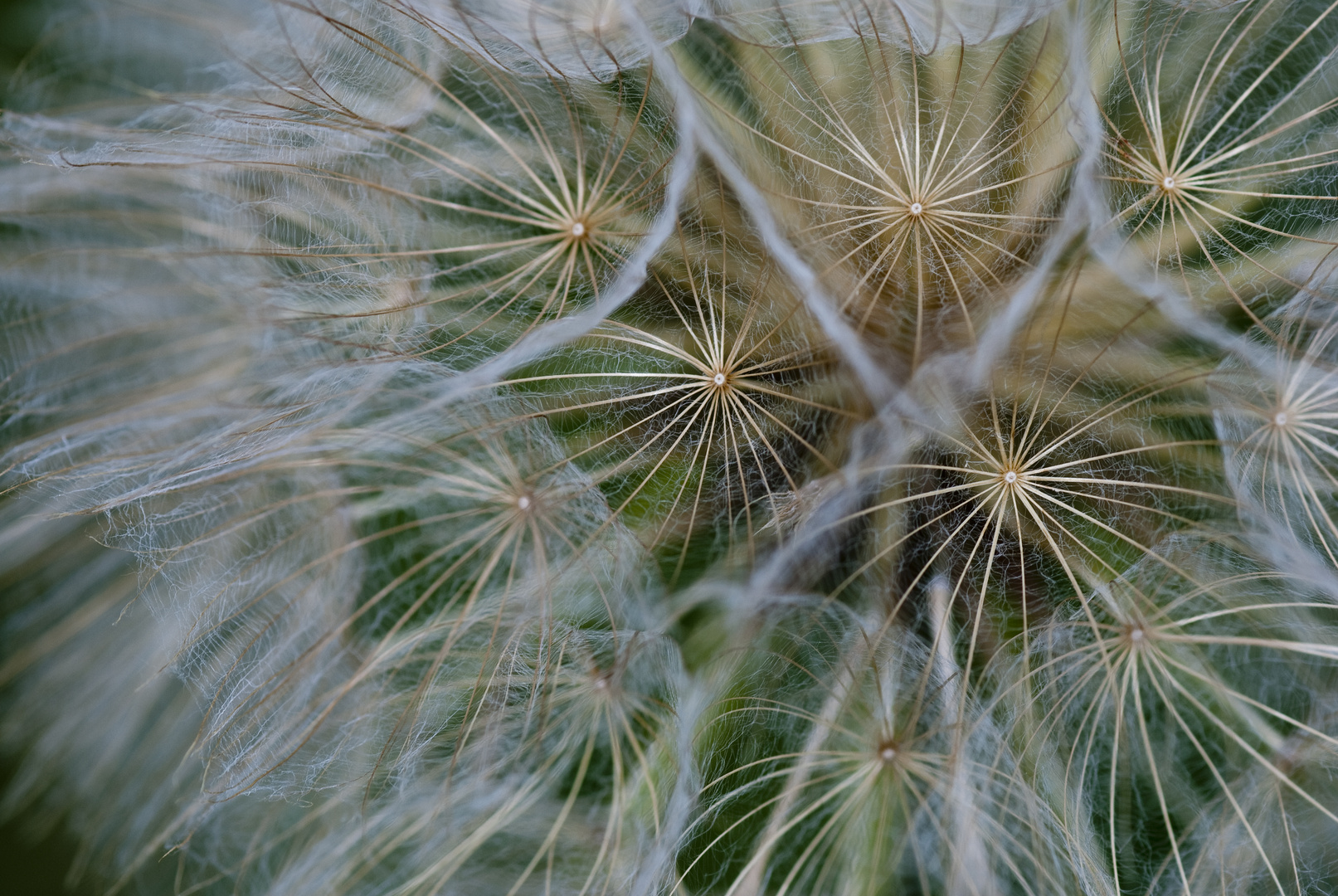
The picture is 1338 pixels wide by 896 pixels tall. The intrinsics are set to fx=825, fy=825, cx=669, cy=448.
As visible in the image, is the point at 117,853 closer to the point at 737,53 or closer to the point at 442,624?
the point at 442,624

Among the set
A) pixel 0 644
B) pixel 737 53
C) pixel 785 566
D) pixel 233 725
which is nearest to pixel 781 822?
pixel 785 566

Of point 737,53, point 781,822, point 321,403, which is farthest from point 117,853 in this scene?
point 737,53

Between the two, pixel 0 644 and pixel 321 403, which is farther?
pixel 0 644

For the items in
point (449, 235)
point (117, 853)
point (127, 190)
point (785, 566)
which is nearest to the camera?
point (785, 566)

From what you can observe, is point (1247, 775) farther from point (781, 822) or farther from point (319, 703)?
point (319, 703)

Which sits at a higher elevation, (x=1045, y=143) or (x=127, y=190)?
(x=1045, y=143)

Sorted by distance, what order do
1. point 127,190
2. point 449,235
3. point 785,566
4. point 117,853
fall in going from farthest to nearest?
point 117,853
point 127,190
point 449,235
point 785,566

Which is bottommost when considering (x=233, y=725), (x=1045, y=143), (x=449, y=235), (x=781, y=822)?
(x=233, y=725)
